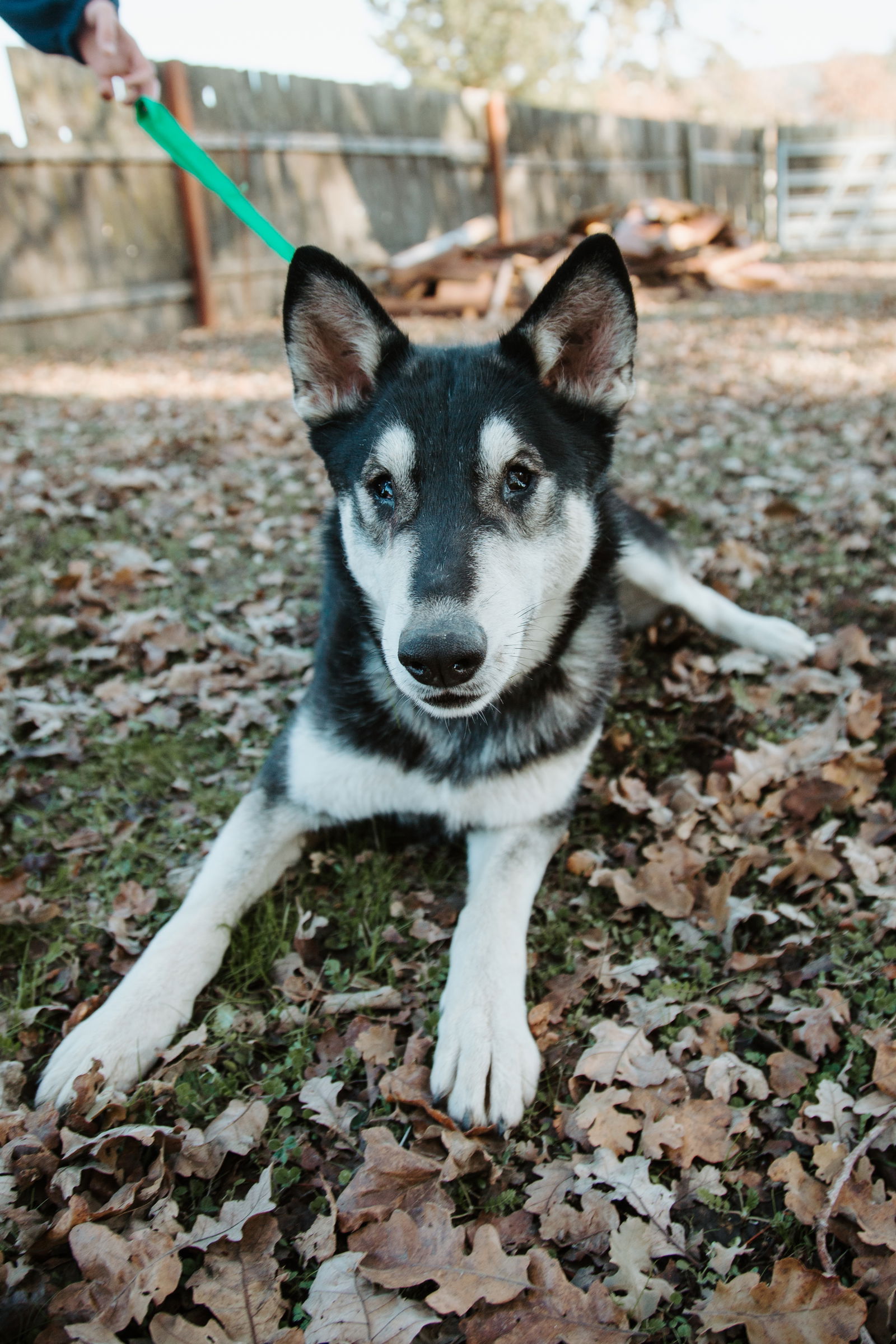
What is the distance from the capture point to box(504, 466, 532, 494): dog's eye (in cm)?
233

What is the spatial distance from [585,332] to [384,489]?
80 cm

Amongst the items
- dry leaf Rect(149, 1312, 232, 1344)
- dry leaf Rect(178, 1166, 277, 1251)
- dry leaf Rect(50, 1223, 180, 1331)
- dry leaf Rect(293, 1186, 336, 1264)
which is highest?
dry leaf Rect(50, 1223, 180, 1331)

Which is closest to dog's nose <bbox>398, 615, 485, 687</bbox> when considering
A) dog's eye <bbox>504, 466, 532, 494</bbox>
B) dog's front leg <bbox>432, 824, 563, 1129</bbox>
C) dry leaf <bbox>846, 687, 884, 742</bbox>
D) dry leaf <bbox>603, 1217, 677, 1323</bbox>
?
dog's eye <bbox>504, 466, 532, 494</bbox>

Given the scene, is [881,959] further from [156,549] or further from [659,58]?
[659,58]

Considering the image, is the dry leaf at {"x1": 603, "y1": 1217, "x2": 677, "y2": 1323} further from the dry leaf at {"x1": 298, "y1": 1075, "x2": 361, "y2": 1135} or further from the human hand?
the human hand

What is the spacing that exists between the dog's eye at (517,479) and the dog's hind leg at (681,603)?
4.46ft

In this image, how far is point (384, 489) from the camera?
7.92 ft

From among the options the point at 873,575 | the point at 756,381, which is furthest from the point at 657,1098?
the point at 756,381

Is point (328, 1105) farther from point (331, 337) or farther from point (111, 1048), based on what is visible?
point (331, 337)

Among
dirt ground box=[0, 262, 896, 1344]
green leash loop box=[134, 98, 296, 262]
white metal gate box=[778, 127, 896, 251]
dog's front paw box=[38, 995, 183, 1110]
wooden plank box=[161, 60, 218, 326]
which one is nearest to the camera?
dirt ground box=[0, 262, 896, 1344]

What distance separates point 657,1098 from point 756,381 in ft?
25.0

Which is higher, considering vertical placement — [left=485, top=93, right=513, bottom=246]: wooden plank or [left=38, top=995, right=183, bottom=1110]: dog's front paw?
[left=485, top=93, right=513, bottom=246]: wooden plank

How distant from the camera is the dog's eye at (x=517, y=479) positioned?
2.33m

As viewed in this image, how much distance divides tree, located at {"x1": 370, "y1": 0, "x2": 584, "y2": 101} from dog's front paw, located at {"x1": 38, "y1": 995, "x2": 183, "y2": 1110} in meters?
37.8
